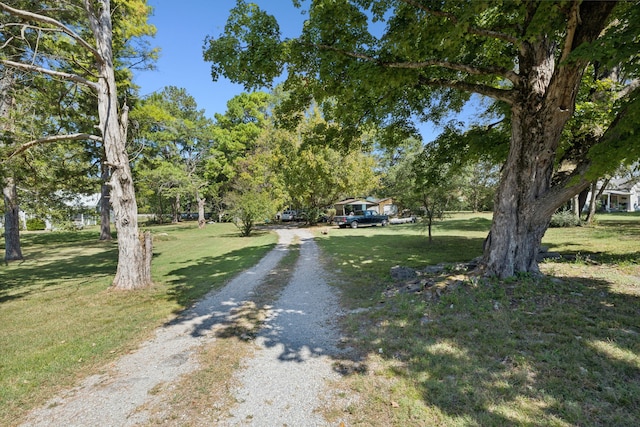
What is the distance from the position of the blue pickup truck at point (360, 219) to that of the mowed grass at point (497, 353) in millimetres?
20336

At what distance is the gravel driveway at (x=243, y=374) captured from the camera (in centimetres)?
286

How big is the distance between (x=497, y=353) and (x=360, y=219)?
79.4 feet

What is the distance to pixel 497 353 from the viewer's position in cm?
362

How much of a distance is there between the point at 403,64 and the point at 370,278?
536 cm

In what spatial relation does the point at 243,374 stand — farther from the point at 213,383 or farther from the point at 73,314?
the point at 73,314

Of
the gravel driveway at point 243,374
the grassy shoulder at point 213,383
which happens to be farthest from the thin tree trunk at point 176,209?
the grassy shoulder at point 213,383

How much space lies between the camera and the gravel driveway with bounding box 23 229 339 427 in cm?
286

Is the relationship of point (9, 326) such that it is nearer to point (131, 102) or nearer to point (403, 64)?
point (403, 64)

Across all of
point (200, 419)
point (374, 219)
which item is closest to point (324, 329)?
point (200, 419)

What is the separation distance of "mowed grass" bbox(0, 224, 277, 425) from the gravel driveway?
40 cm

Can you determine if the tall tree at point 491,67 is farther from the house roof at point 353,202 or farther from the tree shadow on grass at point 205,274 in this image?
the house roof at point 353,202

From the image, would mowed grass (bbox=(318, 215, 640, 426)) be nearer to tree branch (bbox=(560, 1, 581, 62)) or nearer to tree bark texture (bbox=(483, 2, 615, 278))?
tree bark texture (bbox=(483, 2, 615, 278))

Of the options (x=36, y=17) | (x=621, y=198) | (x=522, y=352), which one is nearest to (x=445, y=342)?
(x=522, y=352)

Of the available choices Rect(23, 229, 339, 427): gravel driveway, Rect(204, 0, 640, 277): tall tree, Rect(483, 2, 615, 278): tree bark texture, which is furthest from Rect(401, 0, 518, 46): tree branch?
Rect(23, 229, 339, 427): gravel driveway
